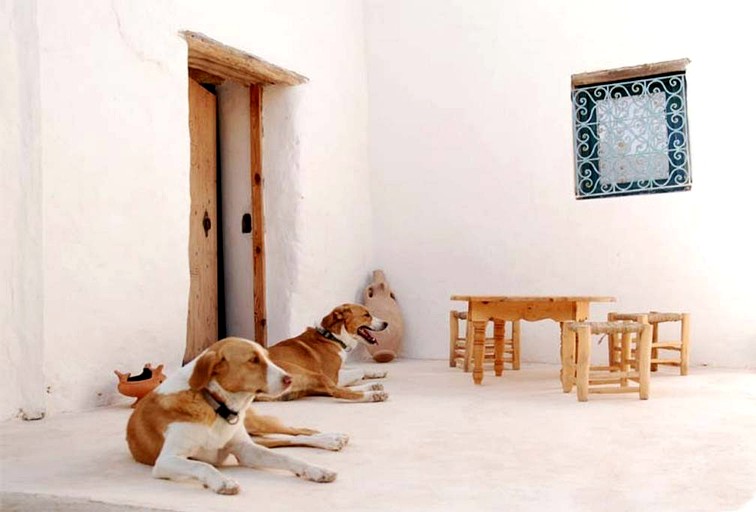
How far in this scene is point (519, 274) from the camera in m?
6.40

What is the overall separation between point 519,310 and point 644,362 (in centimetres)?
79

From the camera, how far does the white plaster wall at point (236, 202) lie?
20.4 feet

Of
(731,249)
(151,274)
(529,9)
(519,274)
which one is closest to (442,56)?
(529,9)

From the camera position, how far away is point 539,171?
6359 mm

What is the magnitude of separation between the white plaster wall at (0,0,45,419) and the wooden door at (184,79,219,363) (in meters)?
1.78

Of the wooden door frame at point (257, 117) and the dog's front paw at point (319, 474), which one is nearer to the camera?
the dog's front paw at point (319, 474)

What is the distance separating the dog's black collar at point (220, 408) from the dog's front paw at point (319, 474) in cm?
31

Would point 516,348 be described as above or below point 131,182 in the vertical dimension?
below

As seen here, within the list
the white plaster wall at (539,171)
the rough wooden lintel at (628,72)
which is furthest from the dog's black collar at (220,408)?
the rough wooden lintel at (628,72)

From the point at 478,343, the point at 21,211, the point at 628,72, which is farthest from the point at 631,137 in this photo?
the point at 21,211

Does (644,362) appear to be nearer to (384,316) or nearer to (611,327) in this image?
(611,327)

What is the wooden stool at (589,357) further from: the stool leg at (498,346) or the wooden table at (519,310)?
the stool leg at (498,346)

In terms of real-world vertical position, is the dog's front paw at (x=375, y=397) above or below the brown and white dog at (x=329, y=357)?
below

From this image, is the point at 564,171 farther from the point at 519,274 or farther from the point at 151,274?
the point at 151,274
